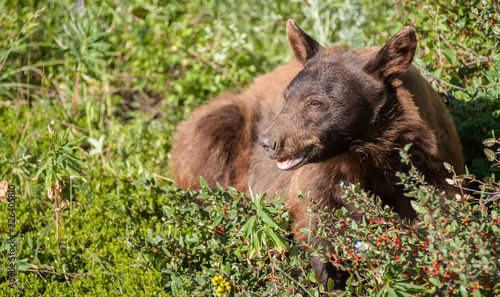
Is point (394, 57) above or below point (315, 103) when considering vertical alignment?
above

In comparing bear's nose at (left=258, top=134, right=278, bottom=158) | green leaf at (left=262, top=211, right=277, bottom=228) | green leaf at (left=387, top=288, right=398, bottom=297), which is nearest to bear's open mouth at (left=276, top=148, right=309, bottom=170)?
bear's nose at (left=258, top=134, right=278, bottom=158)

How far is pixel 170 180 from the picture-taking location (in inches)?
195

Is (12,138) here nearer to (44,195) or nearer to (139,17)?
(44,195)

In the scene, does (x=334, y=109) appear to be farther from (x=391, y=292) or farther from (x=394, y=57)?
(x=391, y=292)

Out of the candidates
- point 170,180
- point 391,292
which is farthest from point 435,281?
point 170,180

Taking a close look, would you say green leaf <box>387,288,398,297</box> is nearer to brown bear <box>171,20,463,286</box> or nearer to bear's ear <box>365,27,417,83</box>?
brown bear <box>171,20,463,286</box>

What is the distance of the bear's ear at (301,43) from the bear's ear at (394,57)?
62cm

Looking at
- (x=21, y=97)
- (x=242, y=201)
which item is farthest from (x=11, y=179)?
(x=242, y=201)

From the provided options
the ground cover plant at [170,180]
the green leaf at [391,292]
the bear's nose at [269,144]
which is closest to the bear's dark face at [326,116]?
the bear's nose at [269,144]

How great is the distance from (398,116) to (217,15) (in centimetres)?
439

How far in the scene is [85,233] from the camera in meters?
4.20

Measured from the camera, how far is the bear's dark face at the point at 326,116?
11.0ft

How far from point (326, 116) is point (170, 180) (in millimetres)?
2105

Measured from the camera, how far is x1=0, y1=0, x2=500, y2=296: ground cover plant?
2.79 m
